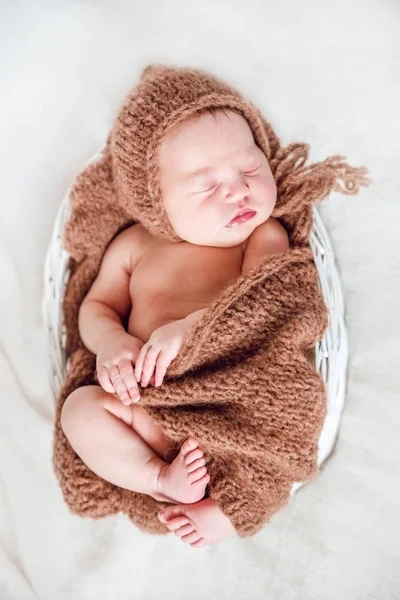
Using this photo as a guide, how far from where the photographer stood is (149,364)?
105cm

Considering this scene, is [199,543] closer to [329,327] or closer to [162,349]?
[162,349]

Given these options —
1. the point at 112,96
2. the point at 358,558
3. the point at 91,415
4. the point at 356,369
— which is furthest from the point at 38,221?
the point at 358,558

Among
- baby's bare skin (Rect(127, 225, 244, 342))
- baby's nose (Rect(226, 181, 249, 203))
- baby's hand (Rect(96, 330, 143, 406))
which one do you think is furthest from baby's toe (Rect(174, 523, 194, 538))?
baby's nose (Rect(226, 181, 249, 203))

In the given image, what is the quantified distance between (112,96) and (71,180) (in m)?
0.22

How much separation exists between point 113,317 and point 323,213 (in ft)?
1.66

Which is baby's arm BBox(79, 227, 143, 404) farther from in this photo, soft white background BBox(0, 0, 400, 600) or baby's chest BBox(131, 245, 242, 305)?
soft white background BBox(0, 0, 400, 600)

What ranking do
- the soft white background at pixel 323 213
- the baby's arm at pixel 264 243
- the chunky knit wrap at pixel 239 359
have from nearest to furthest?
the chunky knit wrap at pixel 239 359, the baby's arm at pixel 264 243, the soft white background at pixel 323 213

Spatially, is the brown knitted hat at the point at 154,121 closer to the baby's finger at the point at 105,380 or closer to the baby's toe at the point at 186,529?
the baby's finger at the point at 105,380

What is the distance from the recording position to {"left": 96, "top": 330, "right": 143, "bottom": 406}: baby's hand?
3.51 ft

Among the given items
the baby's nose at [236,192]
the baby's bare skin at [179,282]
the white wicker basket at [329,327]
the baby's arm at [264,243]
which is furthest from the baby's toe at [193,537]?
A: the baby's nose at [236,192]

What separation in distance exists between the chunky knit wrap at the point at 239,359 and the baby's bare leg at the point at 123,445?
5 cm

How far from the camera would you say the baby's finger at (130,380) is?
107cm

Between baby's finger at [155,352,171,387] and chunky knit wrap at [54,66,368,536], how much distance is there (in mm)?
16

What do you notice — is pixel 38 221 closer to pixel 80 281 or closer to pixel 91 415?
pixel 80 281
